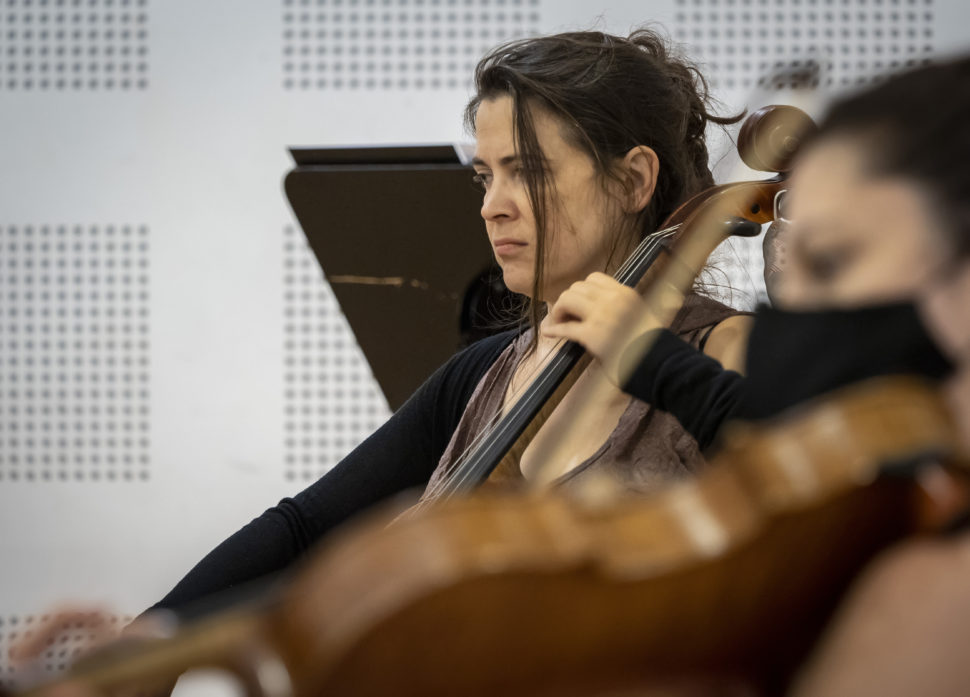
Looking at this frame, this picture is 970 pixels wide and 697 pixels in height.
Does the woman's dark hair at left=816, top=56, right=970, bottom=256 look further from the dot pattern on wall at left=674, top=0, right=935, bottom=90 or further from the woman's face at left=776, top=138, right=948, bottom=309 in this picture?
the dot pattern on wall at left=674, top=0, right=935, bottom=90

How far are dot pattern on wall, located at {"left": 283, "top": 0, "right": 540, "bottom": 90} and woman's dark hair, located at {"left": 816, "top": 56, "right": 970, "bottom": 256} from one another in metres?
1.91

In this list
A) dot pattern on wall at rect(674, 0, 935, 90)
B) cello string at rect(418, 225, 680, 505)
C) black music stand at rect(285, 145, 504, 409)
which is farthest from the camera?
dot pattern on wall at rect(674, 0, 935, 90)

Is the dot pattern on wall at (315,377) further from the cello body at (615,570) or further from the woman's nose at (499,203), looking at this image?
the cello body at (615,570)

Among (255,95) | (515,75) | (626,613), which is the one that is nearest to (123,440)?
(255,95)

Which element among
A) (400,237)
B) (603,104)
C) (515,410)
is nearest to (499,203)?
(603,104)

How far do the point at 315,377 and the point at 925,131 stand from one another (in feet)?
6.27

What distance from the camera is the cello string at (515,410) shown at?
2.55 ft

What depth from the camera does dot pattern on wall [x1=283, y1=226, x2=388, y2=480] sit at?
2.13 metres

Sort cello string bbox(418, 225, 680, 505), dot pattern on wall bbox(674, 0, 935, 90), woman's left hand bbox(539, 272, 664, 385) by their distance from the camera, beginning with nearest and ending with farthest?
woman's left hand bbox(539, 272, 664, 385) < cello string bbox(418, 225, 680, 505) < dot pattern on wall bbox(674, 0, 935, 90)

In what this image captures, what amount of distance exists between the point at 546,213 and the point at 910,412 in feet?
2.32

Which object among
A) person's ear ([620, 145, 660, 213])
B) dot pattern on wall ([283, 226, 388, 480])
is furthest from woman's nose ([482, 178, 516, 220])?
dot pattern on wall ([283, 226, 388, 480])

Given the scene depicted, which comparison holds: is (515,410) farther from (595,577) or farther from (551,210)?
→ (595,577)

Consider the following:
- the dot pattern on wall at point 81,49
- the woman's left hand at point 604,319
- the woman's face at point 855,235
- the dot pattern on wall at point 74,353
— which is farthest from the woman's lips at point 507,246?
the dot pattern on wall at point 81,49

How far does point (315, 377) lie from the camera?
7.04ft
